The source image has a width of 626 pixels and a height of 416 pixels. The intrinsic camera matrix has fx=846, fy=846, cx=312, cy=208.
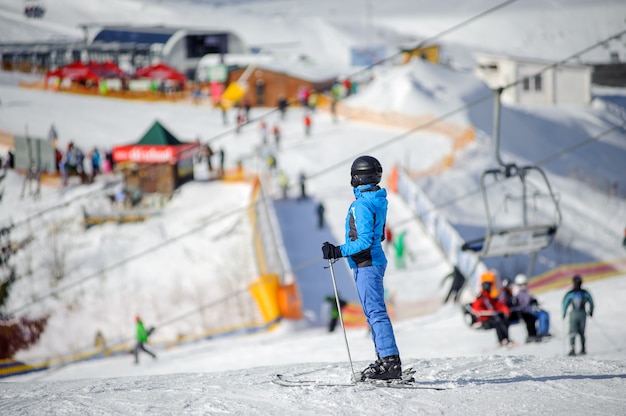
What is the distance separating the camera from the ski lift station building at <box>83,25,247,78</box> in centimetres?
5538

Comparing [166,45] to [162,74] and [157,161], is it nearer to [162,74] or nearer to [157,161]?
[162,74]

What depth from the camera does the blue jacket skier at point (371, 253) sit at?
5.64 meters

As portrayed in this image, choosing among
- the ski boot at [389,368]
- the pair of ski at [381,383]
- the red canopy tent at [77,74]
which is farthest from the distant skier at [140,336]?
the red canopy tent at [77,74]

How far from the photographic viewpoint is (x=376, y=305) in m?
5.72

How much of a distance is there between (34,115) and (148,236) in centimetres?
1878

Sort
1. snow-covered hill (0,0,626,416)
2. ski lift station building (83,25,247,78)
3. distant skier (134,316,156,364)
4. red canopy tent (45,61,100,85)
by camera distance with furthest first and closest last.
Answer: ski lift station building (83,25,247,78) → red canopy tent (45,61,100,85) → distant skier (134,316,156,364) → snow-covered hill (0,0,626,416)

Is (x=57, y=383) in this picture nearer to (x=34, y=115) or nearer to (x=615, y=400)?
(x=615, y=400)

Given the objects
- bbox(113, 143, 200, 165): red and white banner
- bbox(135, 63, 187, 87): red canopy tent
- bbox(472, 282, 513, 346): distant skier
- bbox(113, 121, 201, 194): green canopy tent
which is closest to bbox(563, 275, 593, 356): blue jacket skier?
bbox(472, 282, 513, 346): distant skier

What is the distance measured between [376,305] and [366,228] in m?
0.54

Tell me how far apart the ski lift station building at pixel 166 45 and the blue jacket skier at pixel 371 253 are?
50.8 meters

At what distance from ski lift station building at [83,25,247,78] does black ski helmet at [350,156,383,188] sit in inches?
1998

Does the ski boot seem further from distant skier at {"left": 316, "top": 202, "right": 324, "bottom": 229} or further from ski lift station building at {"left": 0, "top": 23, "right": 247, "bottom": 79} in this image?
ski lift station building at {"left": 0, "top": 23, "right": 247, "bottom": 79}

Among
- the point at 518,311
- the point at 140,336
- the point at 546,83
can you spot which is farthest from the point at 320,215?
the point at 546,83

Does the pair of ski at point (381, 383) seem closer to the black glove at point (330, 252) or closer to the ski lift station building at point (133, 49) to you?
the black glove at point (330, 252)
